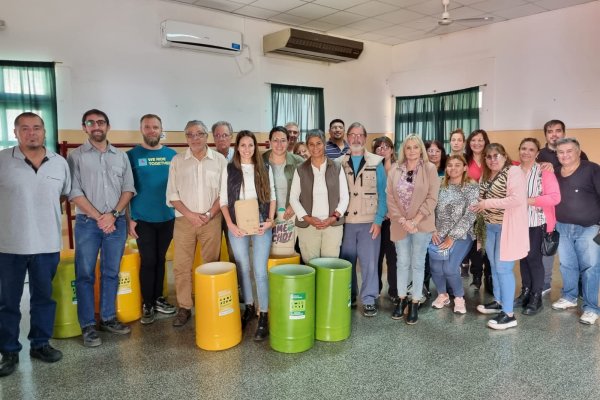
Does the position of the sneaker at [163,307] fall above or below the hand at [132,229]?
below

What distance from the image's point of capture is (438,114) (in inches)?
306

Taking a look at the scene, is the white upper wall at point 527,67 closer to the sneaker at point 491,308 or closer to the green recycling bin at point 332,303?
the sneaker at point 491,308

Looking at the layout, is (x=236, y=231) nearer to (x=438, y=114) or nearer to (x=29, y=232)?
(x=29, y=232)

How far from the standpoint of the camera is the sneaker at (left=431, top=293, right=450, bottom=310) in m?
3.67

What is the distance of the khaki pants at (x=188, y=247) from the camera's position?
333cm

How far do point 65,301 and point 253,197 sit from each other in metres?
1.57

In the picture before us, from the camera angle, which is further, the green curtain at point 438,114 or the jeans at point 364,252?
the green curtain at point 438,114

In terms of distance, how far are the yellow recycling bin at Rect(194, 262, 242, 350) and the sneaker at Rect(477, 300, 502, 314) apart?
204cm

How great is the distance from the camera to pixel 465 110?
291 inches

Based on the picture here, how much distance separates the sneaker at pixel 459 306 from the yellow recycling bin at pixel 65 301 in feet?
9.76

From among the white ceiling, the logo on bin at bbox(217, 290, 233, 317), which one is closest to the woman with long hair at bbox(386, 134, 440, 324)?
the logo on bin at bbox(217, 290, 233, 317)

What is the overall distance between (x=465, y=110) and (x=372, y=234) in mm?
4939

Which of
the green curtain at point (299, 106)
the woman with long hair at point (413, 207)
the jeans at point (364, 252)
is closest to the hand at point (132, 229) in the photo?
the jeans at point (364, 252)

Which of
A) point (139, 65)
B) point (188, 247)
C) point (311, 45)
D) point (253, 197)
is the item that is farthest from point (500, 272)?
point (139, 65)
